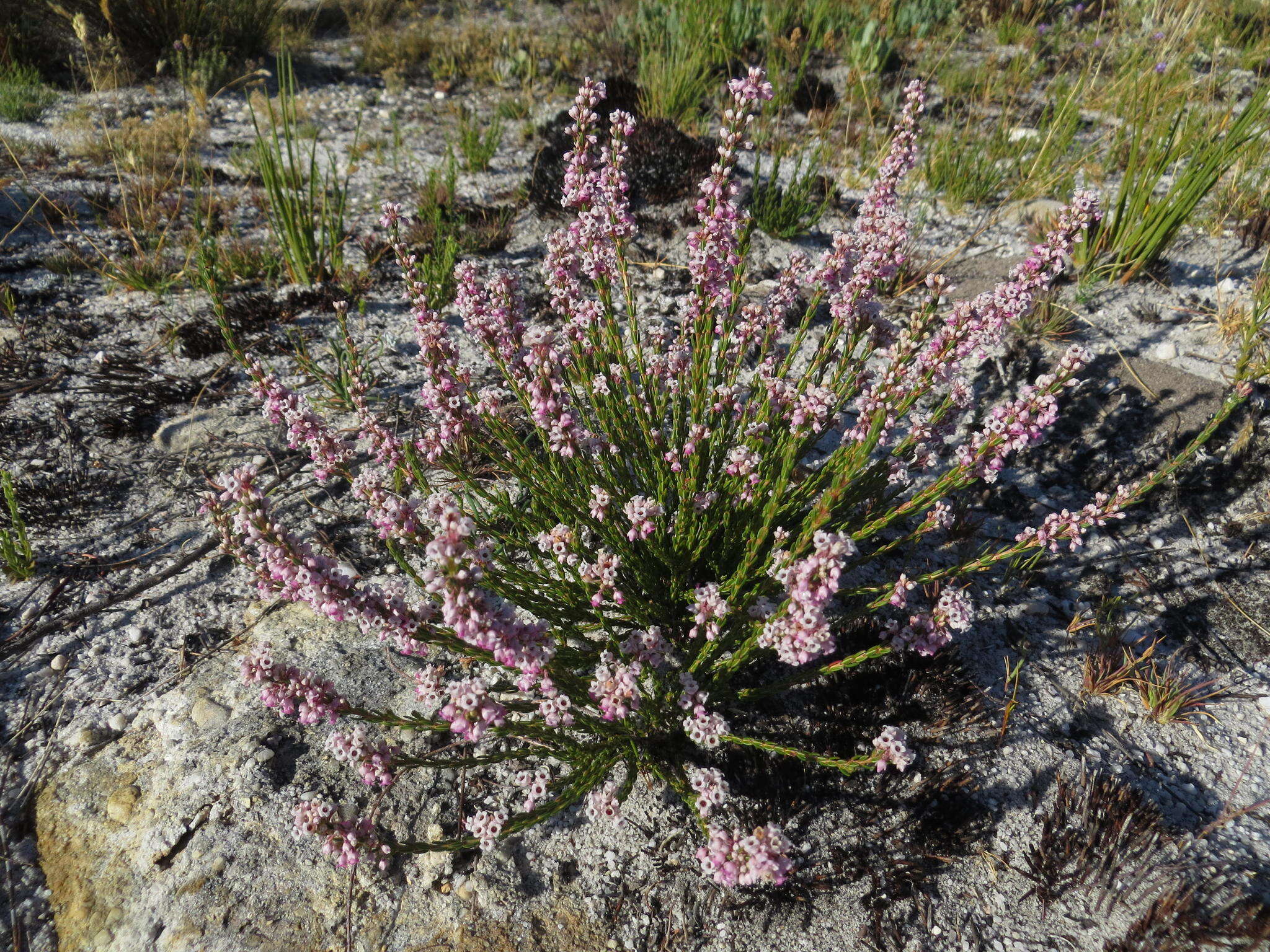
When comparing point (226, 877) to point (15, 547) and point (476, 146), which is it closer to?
point (15, 547)

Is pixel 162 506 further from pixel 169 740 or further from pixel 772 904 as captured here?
pixel 772 904

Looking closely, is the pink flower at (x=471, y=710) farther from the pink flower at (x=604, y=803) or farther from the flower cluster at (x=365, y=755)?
the pink flower at (x=604, y=803)

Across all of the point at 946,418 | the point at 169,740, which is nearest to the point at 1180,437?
the point at 946,418

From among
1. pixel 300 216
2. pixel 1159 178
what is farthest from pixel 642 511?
pixel 1159 178

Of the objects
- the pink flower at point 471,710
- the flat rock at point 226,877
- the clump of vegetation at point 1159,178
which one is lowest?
the flat rock at point 226,877

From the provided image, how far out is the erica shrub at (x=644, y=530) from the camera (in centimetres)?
199

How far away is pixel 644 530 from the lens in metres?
2.29

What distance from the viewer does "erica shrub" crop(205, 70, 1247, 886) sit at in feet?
6.53

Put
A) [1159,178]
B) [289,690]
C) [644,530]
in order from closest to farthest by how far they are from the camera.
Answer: [289,690]
[644,530]
[1159,178]

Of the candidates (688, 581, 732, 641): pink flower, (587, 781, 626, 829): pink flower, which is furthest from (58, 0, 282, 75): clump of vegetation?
(587, 781, 626, 829): pink flower

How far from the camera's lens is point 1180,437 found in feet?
13.5

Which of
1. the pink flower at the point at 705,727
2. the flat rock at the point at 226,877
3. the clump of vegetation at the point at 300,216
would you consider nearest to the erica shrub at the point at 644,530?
the pink flower at the point at 705,727

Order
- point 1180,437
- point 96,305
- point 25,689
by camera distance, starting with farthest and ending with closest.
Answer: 1. point 96,305
2. point 1180,437
3. point 25,689

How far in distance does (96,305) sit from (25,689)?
129 inches
